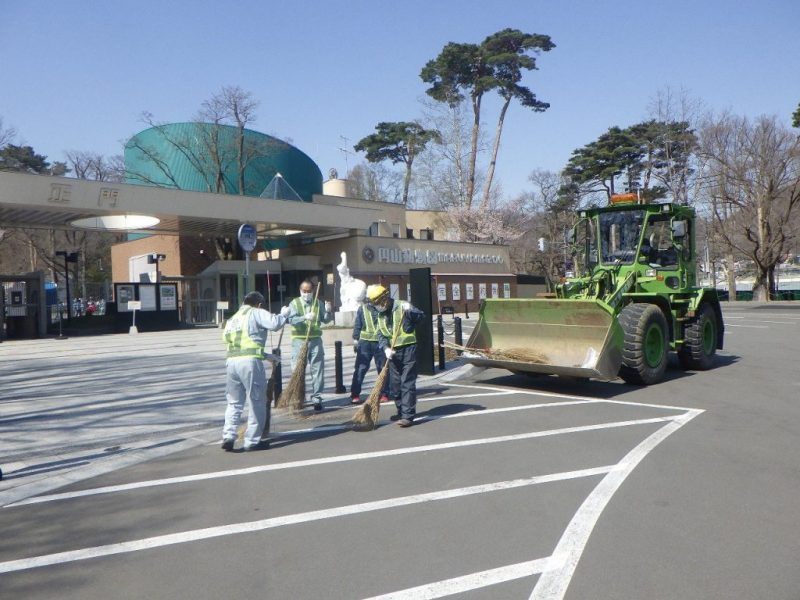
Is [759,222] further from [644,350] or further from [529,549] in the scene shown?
[529,549]

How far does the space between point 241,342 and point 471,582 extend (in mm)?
4024

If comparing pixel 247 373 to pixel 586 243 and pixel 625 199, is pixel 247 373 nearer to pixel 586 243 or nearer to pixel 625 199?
pixel 586 243

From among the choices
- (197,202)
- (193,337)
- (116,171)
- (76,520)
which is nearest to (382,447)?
(76,520)

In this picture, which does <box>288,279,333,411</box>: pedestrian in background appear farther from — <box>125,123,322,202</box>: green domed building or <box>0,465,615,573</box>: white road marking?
<box>125,123,322,202</box>: green domed building

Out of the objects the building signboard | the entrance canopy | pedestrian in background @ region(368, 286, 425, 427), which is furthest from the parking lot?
the building signboard

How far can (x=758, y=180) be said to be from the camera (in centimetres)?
4181

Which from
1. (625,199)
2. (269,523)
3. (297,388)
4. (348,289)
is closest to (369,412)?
(297,388)

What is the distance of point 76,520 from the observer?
4965mm

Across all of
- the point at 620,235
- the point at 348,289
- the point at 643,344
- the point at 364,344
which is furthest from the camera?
the point at 348,289

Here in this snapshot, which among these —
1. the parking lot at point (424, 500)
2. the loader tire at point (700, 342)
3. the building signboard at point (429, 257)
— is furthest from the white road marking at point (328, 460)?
the building signboard at point (429, 257)

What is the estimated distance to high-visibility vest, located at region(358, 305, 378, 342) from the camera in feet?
30.2

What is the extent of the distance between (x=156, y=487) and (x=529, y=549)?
3.44m

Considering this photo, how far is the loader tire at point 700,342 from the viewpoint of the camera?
11633 mm

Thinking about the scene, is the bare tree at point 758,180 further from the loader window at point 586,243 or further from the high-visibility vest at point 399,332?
the high-visibility vest at point 399,332
